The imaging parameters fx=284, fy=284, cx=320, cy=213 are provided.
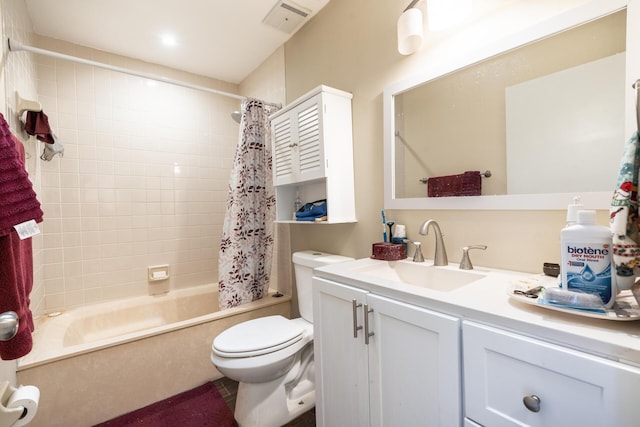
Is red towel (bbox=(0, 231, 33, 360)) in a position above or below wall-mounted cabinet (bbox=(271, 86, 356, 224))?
below

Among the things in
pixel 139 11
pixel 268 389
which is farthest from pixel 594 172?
pixel 139 11

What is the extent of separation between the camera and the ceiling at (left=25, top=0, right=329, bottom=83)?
1794 mm

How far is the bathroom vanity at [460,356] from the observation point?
53cm

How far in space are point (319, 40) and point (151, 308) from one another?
2430mm

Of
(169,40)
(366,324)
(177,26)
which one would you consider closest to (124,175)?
(169,40)

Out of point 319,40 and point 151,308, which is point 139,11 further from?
point 151,308

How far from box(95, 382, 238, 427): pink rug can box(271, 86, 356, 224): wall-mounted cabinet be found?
1.26 meters

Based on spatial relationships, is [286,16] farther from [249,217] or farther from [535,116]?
[535,116]

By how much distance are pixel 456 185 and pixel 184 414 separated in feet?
6.16

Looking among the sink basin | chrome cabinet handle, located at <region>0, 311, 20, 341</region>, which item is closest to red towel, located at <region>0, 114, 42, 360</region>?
chrome cabinet handle, located at <region>0, 311, 20, 341</region>

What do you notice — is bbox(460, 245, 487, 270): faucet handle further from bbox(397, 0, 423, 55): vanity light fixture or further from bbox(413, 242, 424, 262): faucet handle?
bbox(397, 0, 423, 55): vanity light fixture

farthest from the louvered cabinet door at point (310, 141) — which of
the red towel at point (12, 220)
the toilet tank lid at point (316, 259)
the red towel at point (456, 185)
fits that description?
the red towel at point (12, 220)

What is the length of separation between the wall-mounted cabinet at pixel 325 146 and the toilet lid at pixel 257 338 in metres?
0.63

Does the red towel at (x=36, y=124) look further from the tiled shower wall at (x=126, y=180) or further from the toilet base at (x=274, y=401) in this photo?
the toilet base at (x=274, y=401)
